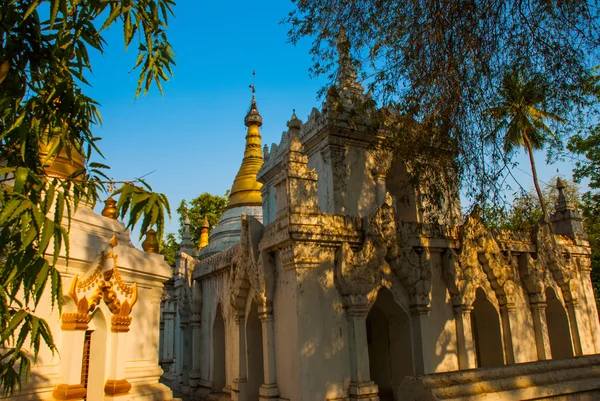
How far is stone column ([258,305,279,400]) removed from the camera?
398 inches

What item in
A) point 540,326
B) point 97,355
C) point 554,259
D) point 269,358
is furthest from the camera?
point 554,259

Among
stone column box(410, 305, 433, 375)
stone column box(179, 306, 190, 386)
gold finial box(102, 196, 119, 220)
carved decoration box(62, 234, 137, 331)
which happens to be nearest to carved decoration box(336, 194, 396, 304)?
stone column box(410, 305, 433, 375)

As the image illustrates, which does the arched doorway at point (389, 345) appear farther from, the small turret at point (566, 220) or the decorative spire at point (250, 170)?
the decorative spire at point (250, 170)

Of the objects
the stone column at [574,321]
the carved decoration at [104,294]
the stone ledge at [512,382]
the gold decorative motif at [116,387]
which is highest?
the carved decoration at [104,294]

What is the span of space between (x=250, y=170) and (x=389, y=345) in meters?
12.6

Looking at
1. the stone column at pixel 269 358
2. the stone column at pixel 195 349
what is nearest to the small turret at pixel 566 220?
the stone column at pixel 269 358

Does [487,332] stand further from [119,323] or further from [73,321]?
[73,321]

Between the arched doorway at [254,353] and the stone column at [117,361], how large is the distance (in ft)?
10.7

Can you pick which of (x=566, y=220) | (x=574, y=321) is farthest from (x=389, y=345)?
(x=566, y=220)

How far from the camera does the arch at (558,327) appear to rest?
14.2m

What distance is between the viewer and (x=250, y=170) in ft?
74.3

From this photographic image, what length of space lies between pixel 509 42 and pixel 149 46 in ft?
23.4

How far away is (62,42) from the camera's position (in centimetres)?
356

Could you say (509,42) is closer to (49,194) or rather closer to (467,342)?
Answer: (467,342)
